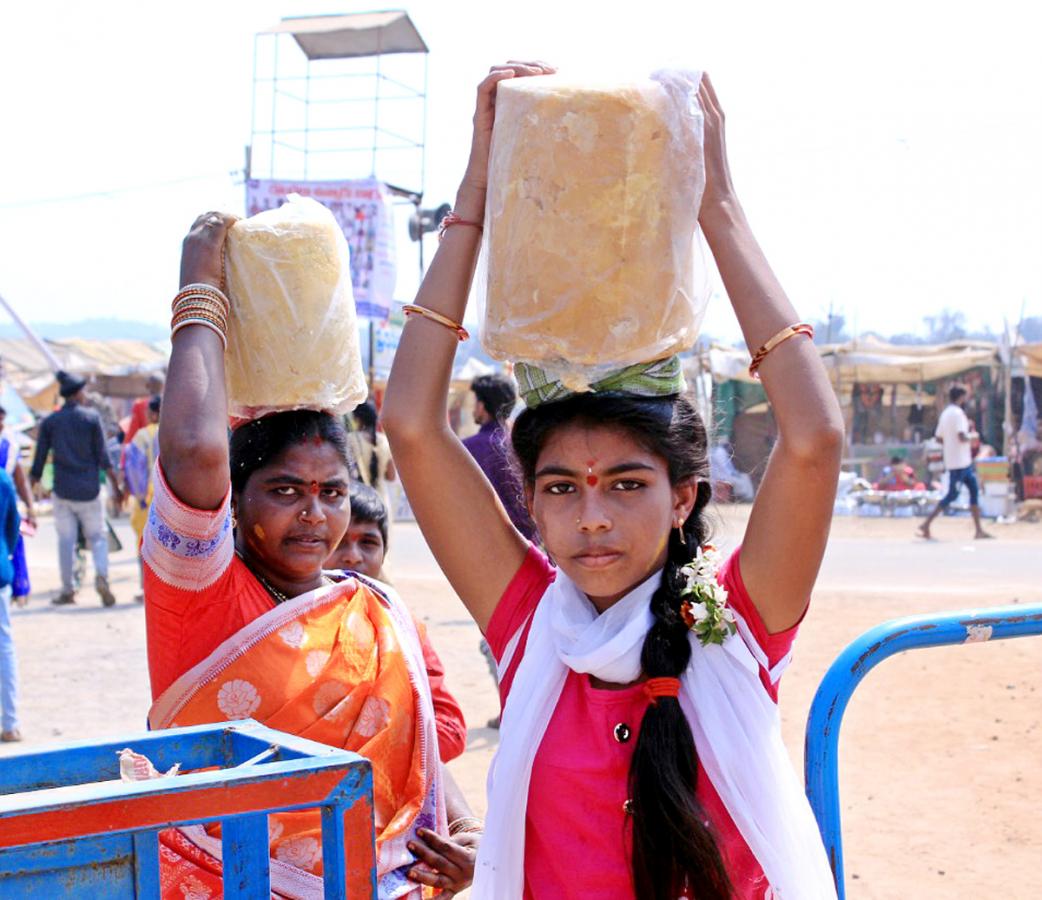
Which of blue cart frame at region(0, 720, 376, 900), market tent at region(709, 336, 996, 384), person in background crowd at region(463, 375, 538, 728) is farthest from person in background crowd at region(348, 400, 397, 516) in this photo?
market tent at region(709, 336, 996, 384)

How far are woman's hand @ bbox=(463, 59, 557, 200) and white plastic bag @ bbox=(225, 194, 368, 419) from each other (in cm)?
54

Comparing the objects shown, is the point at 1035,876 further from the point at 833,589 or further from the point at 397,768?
the point at 833,589

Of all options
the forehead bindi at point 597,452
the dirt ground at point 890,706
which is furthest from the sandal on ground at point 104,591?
the forehead bindi at point 597,452

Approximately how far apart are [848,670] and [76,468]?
9.51m

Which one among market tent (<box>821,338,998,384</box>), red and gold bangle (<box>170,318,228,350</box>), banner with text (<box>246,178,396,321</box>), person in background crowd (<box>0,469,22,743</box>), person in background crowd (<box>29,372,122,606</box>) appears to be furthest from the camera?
market tent (<box>821,338,998,384</box>)

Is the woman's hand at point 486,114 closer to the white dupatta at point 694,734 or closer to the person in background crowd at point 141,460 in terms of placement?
the white dupatta at point 694,734

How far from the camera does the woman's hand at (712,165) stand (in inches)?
75.4

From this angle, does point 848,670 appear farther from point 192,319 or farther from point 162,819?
point 162,819

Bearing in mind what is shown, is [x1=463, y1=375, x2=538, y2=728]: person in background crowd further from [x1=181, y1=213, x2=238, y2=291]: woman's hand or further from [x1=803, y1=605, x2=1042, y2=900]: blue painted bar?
[x1=181, y1=213, x2=238, y2=291]: woman's hand

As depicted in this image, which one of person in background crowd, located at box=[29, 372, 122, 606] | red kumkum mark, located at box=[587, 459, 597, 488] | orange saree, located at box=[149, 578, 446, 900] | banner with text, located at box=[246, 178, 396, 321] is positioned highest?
banner with text, located at box=[246, 178, 396, 321]

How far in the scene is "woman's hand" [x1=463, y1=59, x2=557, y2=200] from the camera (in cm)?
195

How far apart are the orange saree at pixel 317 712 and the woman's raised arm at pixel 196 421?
0.32 m

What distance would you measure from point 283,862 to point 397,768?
0.28 m

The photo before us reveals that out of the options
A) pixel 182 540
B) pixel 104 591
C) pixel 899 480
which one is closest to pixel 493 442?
pixel 182 540
